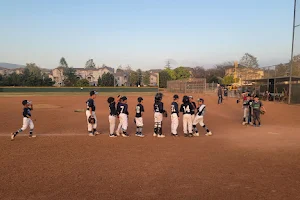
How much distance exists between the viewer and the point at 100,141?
845 cm

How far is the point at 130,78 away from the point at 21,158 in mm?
82954

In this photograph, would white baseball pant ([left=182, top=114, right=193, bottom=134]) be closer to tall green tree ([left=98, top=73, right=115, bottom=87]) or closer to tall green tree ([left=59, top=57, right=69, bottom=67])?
tall green tree ([left=98, top=73, right=115, bottom=87])

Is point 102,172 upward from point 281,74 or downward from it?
downward

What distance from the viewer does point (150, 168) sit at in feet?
18.6

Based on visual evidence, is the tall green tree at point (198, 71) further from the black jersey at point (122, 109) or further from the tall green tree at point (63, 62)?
the black jersey at point (122, 109)

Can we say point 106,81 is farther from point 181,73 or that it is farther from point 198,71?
point 198,71

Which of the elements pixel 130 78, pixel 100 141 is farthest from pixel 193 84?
pixel 130 78

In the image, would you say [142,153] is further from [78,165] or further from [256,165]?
[256,165]

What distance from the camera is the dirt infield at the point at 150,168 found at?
439cm

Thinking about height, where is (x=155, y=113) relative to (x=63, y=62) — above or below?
below

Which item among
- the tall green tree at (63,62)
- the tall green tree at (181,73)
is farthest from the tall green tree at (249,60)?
the tall green tree at (63,62)

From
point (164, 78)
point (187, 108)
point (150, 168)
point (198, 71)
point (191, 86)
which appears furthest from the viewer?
point (198, 71)

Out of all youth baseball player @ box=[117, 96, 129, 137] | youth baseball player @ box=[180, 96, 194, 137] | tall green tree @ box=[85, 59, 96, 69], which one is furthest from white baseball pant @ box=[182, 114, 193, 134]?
tall green tree @ box=[85, 59, 96, 69]

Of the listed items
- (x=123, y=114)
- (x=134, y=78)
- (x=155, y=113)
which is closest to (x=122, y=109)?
(x=123, y=114)
